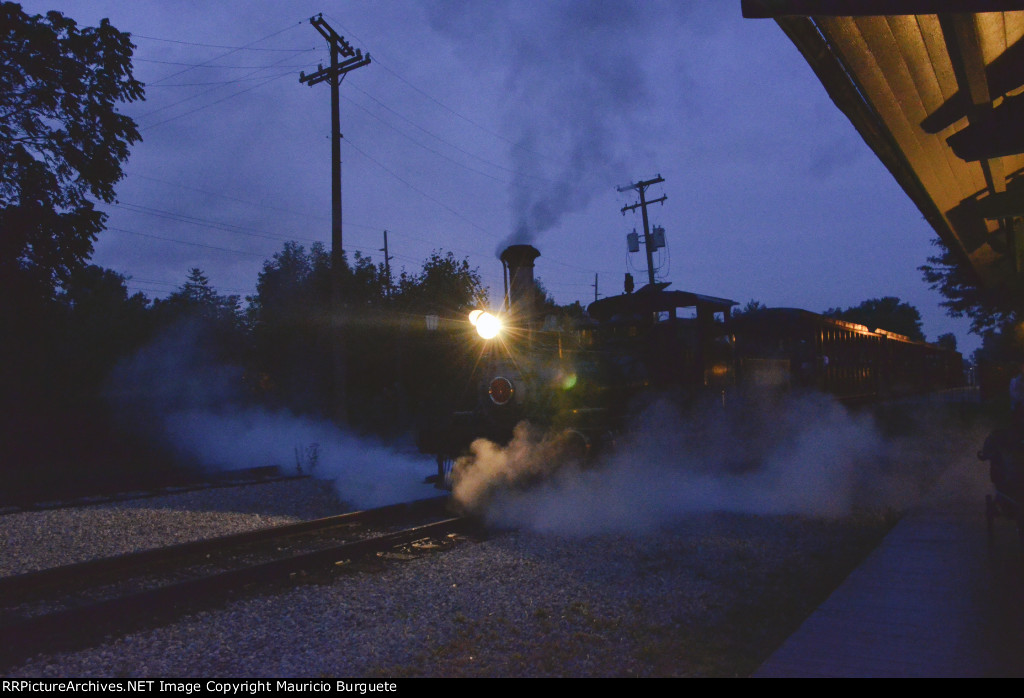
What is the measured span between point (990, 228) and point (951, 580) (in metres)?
4.59

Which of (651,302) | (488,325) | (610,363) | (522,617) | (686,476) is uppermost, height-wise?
(651,302)

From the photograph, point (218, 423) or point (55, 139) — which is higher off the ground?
point (55, 139)

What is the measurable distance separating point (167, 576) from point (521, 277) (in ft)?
18.7

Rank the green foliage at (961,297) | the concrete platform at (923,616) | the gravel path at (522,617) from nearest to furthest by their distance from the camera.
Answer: the concrete platform at (923,616) < the gravel path at (522,617) < the green foliage at (961,297)

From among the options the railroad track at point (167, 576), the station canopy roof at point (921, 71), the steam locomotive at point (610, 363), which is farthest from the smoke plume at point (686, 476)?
the station canopy roof at point (921, 71)

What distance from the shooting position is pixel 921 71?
4320 millimetres

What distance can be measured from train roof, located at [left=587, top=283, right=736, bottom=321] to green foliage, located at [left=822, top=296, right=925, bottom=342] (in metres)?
67.9

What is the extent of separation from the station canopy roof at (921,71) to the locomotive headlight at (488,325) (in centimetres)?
469

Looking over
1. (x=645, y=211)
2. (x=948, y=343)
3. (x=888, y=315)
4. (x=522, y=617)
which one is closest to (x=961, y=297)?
(x=645, y=211)

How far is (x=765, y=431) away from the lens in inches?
452

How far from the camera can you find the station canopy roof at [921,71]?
9.89 feet

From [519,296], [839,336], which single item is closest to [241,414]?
[519,296]

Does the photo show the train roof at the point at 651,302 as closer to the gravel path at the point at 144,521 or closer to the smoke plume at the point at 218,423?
the smoke plume at the point at 218,423

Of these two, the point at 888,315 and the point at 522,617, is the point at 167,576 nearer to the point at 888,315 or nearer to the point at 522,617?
the point at 522,617
